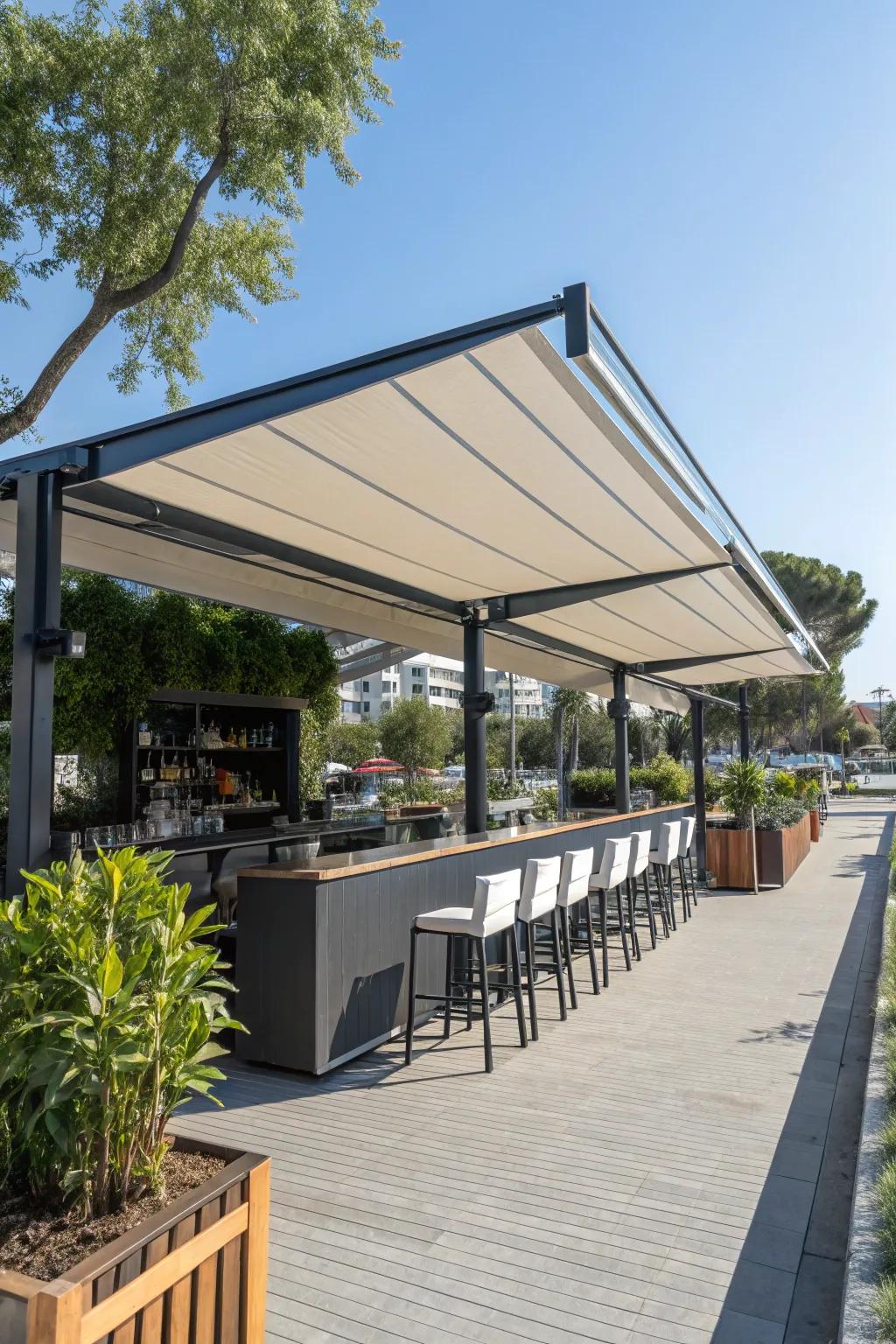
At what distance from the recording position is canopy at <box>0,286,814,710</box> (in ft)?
12.2

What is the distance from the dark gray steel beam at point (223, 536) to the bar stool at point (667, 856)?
10.1 ft

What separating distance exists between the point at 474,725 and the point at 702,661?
4662 millimetres

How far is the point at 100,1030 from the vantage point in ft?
6.49

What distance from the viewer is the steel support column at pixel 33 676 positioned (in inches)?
171

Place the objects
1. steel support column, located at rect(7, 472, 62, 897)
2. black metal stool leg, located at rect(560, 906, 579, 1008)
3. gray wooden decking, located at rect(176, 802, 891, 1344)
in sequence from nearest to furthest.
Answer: gray wooden decking, located at rect(176, 802, 891, 1344) → steel support column, located at rect(7, 472, 62, 897) → black metal stool leg, located at rect(560, 906, 579, 1008)

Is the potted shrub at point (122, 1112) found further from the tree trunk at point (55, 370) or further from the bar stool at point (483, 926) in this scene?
the tree trunk at point (55, 370)

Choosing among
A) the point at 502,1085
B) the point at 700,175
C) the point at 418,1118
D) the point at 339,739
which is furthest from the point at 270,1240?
the point at 339,739

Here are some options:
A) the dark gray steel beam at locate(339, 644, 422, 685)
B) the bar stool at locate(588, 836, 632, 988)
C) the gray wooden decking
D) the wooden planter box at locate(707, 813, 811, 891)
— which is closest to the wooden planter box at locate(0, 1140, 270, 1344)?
the gray wooden decking

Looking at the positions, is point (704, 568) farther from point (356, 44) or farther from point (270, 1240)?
point (356, 44)

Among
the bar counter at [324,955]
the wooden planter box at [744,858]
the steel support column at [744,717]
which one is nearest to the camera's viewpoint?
the bar counter at [324,955]

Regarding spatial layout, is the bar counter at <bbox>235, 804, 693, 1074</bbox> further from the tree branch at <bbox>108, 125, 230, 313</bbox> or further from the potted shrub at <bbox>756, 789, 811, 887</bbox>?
the tree branch at <bbox>108, 125, 230, 313</bbox>

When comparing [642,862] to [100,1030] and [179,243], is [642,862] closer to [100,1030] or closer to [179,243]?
[100,1030]

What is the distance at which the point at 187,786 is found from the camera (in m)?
10.1

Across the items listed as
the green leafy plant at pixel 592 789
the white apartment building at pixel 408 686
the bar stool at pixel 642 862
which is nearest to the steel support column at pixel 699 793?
the bar stool at pixel 642 862
